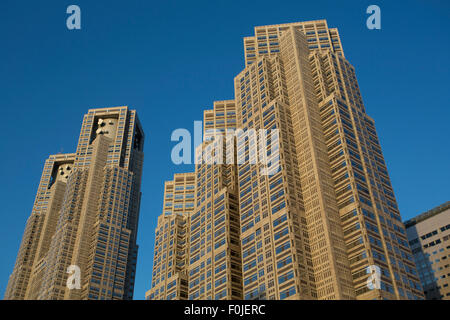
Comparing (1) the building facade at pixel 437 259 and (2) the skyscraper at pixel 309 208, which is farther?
(1) the building facade at pixel 437 259

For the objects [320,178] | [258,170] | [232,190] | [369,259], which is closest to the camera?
[369,259]

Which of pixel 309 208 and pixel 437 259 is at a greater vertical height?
pixel 437 259

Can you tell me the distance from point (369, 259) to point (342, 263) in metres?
7.97

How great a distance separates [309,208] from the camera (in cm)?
15512

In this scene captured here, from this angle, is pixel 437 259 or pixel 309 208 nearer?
pixel 309 208

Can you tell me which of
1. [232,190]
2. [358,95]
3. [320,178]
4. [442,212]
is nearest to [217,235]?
[232,190]

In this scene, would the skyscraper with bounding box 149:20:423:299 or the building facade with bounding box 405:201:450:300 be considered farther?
the building facade with bounding box 405:201:450:300

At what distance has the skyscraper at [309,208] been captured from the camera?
13800 centimetres

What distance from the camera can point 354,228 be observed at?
475 feet

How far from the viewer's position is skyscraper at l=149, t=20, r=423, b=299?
13800 centimetres

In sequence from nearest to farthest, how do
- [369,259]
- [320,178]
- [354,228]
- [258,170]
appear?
[369,259] < [354,228] < [320,178] < [258,170]

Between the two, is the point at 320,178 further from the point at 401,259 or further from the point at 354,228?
the point at 401,259

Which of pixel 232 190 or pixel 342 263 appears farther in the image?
pixel 232 190
